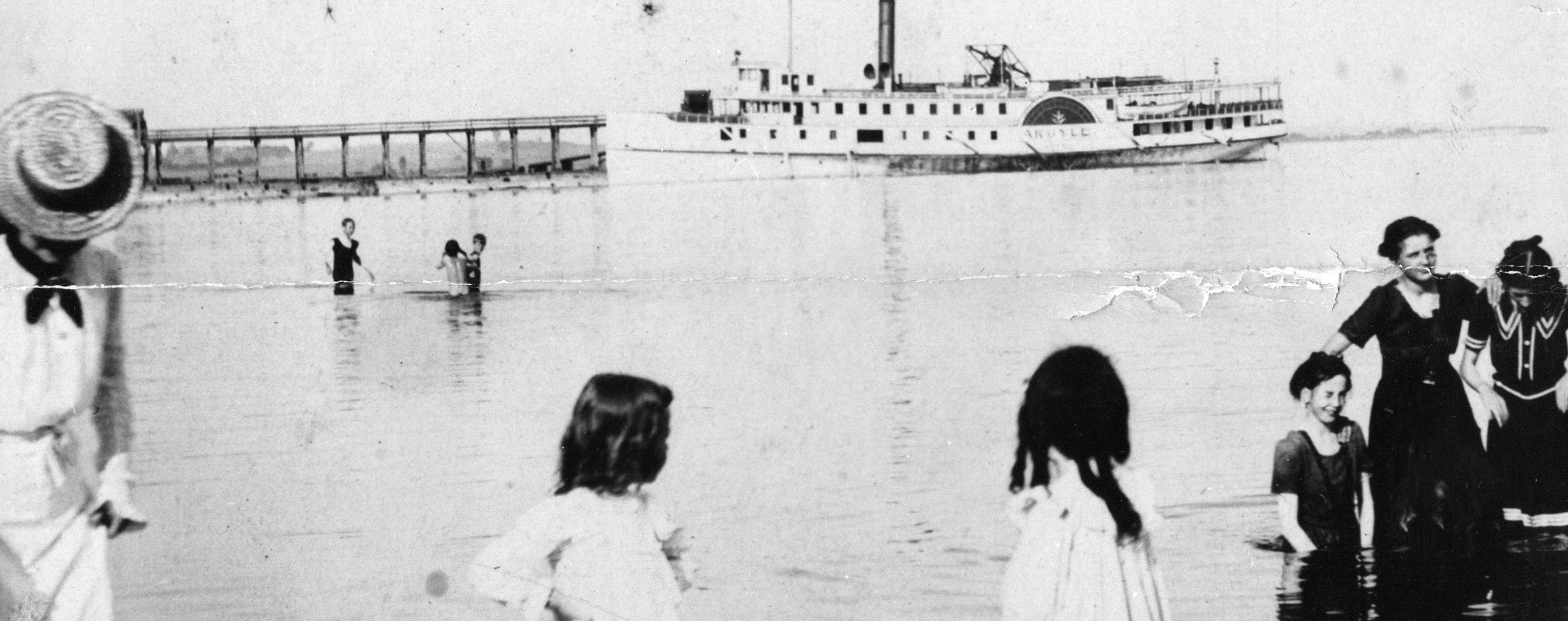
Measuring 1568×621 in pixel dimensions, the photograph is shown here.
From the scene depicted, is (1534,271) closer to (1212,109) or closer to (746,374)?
(1212,109)

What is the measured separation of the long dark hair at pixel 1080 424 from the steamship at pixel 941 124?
658 millimetres

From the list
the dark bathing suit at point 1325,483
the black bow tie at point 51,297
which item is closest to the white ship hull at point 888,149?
the dark bathing suit at point 1325,483

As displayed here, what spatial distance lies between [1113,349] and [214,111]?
2.04 meters

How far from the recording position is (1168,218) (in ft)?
12.2

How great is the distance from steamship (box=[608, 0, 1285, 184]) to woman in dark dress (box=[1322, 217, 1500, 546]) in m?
0.46

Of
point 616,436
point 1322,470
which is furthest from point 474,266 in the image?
point 1322,470

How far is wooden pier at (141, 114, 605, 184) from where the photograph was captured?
3.37 meters

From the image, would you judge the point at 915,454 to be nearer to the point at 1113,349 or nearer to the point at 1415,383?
the point at 1113,349

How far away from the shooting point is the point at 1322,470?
3.43 metres

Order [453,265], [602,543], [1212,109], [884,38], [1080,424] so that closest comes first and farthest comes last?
[602,543] < [1080,424] < [453,265] < [884,38] < [1212,109]

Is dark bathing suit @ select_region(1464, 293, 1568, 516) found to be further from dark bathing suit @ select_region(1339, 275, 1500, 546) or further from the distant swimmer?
the distant swimmer

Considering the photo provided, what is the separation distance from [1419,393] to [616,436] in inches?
70.6

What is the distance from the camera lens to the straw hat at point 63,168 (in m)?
3.18

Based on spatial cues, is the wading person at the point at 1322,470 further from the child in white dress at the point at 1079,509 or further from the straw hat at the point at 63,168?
the straw hat at the point at 63,168
